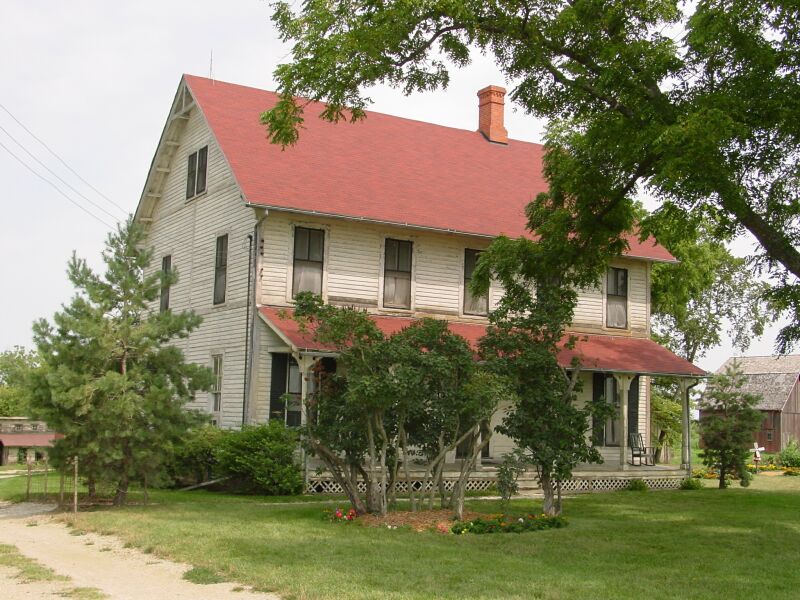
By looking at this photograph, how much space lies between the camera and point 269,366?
21531mm

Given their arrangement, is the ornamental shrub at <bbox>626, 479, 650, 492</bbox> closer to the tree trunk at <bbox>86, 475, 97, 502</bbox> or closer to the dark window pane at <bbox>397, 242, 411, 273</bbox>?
the dark window pane at <bbox>397, 242, 411, 273</bbox>

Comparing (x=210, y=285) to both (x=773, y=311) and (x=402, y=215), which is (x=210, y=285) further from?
(x=773, y=311)

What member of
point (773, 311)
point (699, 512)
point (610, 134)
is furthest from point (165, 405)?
point (773, 311)

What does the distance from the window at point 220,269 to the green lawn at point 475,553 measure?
717cm

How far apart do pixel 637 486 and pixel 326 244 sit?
33.3 ft

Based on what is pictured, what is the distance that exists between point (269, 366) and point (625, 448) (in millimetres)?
10085

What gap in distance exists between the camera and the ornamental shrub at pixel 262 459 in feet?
62.6

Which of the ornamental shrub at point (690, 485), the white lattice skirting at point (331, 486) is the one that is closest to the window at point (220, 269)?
the white lattice skirting at point (331, 486)

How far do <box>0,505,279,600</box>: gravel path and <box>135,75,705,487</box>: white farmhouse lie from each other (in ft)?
23.4

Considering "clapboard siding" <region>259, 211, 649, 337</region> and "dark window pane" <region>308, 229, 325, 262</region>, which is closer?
"clapboard siding" <region>259, 211, 649, 337</region>

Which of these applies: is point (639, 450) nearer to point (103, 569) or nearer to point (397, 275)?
point (397, 275)

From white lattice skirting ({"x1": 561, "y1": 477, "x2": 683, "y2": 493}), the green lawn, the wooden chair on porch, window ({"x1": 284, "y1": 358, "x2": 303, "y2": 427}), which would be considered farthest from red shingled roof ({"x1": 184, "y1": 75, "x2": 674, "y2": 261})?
the green lawn

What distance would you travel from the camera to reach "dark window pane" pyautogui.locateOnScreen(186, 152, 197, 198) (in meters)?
25.7

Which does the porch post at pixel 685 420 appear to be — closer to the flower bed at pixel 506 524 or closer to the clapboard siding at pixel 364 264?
the clapboard siding at pixel 364 264
